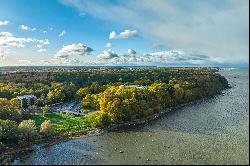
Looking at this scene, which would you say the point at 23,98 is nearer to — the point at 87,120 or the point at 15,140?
the point at 87,120

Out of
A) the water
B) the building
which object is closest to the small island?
the building

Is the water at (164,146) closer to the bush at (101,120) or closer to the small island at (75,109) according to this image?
the small island at (75,109)

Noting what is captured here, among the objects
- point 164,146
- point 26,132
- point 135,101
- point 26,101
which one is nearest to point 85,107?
point 26,101

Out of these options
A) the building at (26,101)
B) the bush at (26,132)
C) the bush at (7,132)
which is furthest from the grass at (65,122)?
the building at (26,101)

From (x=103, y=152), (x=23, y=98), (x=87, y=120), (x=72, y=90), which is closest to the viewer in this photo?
(x=103, y=152)

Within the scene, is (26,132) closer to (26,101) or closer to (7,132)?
(7,132)

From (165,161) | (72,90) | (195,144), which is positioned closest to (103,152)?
(165,161)

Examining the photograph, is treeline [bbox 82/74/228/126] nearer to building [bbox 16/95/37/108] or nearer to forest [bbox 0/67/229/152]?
forest [bbox 0/67/229/152]
